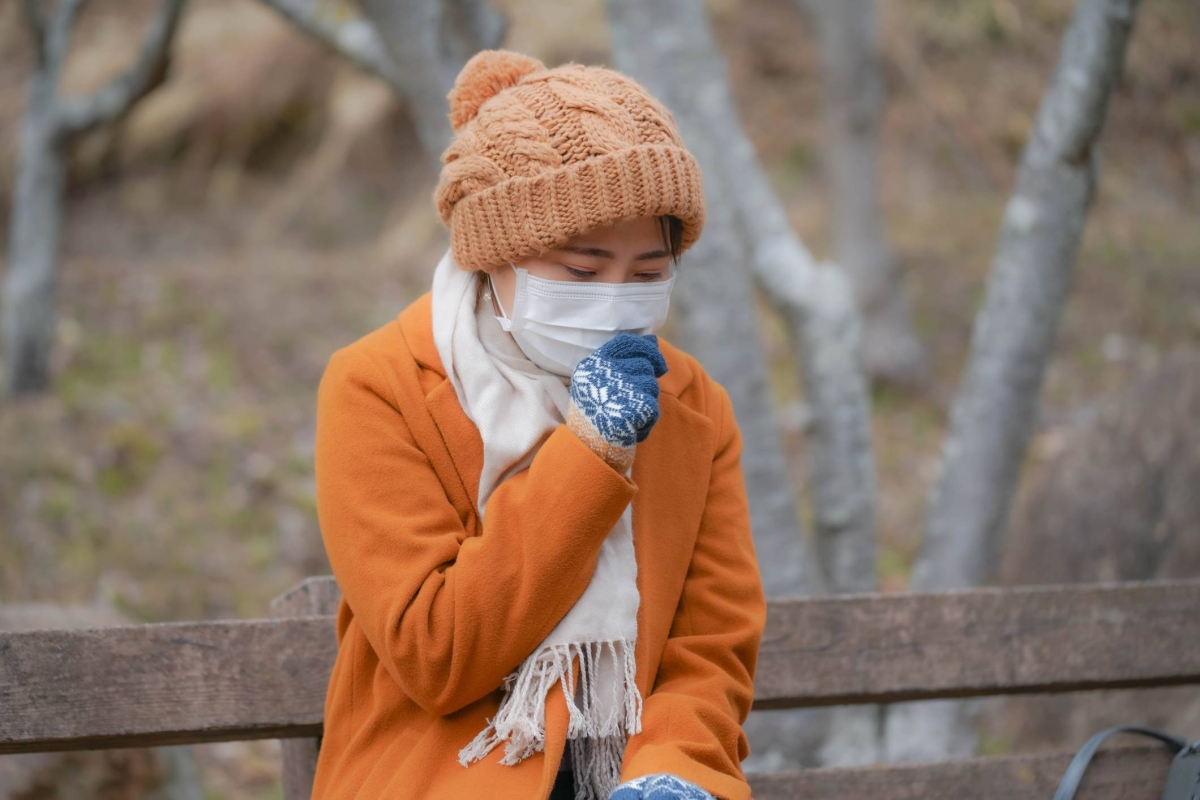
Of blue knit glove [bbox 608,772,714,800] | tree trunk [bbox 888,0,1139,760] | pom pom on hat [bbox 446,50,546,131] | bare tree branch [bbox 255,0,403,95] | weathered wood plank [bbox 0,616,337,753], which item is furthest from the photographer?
bare tree branch [bbox 255,0,403,95]

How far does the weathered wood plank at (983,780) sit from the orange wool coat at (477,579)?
0.37 meters

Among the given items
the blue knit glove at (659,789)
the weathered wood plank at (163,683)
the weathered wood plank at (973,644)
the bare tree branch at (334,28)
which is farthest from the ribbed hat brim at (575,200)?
the bare tree branch at (334,28)

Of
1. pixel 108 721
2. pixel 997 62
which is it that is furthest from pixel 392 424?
pixel 997 62

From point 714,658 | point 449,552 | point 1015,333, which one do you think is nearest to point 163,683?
point 449,552

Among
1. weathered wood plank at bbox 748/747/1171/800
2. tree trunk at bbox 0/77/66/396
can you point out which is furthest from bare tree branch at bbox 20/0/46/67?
weathered wood plank at bbox 748/747/1171/800

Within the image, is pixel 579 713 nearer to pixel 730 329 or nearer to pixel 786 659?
pixel 786 659

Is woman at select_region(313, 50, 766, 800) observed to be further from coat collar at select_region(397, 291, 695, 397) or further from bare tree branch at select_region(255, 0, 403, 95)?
bare tree branch at select_region(255, 0, 403, 95)

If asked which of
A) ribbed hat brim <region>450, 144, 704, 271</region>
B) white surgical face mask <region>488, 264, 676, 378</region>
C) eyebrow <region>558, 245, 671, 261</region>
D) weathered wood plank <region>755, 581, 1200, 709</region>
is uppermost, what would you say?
ribbed hat brim <region>450, 144, 704, 271</region>

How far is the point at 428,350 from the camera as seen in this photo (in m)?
1.63

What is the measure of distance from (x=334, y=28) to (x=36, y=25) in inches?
105

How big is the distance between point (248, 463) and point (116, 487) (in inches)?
26.1

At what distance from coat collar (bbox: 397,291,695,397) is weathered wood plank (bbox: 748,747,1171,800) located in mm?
835

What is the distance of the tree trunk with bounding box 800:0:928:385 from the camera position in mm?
6176

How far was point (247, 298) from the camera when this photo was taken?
685cm
